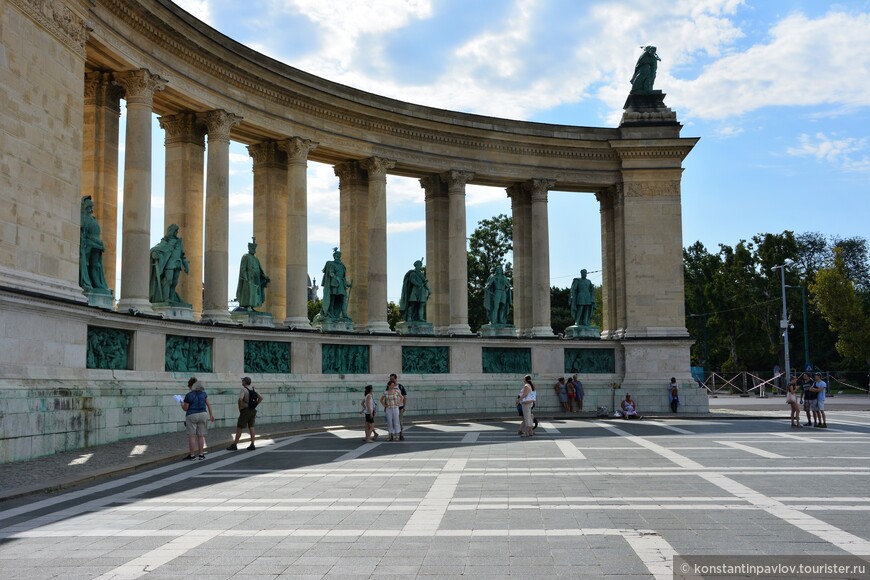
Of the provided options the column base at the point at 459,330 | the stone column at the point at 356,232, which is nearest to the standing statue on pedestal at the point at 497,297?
the column base at the point at 459,330

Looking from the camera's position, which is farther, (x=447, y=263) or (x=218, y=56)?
(x=447, y=263)

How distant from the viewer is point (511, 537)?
12109 mm

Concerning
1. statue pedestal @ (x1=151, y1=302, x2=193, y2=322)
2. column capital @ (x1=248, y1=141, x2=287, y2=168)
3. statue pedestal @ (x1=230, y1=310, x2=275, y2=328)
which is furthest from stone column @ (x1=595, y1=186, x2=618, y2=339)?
statue pedestal @ (x1=151, y1=302, x2=193, y2=322)

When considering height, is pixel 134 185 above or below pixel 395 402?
above

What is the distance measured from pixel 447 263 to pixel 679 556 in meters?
36.8

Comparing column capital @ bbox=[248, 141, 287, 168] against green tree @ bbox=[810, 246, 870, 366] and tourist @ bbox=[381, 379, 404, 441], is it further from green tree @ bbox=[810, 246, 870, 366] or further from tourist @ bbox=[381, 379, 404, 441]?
green tree @ bbox=[810, 246, 870, 366]

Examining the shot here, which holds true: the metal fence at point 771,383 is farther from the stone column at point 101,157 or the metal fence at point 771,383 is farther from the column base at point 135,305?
the stone column at point 101,157

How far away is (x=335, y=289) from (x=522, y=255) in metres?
12.8

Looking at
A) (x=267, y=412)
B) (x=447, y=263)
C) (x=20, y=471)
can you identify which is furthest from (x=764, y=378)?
(x=20, y=471)

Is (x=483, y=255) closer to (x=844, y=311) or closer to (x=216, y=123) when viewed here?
(x=844, y=311)

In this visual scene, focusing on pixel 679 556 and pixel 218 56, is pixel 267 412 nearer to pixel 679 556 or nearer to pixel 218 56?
pixel 218 56

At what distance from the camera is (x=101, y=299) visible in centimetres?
2750

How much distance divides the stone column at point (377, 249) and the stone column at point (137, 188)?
522 inches

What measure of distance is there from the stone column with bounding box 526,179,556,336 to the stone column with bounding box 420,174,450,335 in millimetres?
4635
